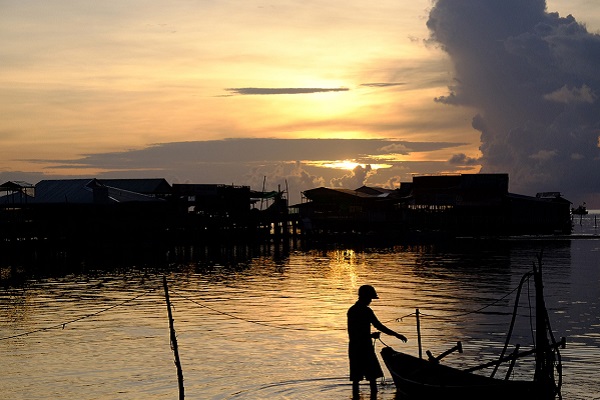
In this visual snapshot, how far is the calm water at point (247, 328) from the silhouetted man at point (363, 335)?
5.44 feet

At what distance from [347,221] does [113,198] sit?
37702 mm

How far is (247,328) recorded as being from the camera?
29062 millimetres

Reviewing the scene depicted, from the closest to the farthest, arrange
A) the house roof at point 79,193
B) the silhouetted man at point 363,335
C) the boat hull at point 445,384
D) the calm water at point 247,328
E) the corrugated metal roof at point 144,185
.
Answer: the boat hull at point 445,384, the silhouetted man at point 363,335, the calm water at point 247,328, the house roof at point 79,193, the corrugated metal roof at point 144,185

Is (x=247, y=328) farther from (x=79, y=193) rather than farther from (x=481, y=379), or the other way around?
(x=79, y=193)

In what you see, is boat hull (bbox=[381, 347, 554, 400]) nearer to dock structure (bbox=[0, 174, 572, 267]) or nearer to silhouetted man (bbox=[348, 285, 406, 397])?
silhouetted man (bbox=[348, 285, 406, 397])

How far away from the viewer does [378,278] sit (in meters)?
53.5

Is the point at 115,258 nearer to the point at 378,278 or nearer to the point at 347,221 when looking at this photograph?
the point at 378,278

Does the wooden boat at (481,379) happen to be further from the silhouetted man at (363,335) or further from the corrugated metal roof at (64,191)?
the corrugated metal roof at (64,191)

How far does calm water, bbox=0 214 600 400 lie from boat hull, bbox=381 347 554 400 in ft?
3.43

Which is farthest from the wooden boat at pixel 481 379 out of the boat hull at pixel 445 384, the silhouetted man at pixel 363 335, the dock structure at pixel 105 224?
the dock structure at pixel 105 224

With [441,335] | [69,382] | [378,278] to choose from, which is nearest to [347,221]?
[378,278]

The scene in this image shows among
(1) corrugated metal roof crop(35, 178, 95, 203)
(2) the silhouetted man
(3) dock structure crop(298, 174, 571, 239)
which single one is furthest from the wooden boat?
(3) dock structure crop(298, 174, 571, 239)

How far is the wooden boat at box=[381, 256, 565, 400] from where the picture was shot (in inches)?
577

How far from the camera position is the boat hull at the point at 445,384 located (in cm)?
1465
